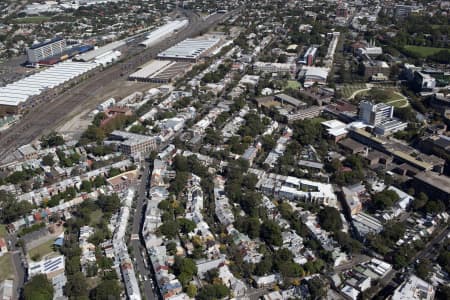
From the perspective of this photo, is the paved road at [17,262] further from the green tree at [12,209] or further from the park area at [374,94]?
the park area at [374,94]

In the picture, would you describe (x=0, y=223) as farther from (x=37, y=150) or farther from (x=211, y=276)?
(x=211, y=276)

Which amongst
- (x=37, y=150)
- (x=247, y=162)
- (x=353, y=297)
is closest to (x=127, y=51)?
(x=37, y=150)

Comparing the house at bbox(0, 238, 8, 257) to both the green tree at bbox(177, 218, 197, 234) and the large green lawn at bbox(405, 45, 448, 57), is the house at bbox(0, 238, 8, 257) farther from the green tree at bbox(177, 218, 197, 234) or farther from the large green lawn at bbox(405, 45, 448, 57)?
the large green lawn at bbox(405, 45, 448, 57)

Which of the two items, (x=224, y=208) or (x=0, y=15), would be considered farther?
(x=0, y=15)

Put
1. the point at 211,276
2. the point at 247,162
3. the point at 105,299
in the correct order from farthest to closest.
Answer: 1. the point at 247,162
2. the point at 211,276
3. the point at 105,299

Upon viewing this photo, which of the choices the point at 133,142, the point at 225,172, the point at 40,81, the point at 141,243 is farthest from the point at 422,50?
the point at 141,243

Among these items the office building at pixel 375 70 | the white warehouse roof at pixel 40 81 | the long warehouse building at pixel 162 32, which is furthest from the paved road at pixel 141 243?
the long warehouse building at pixel 162 32

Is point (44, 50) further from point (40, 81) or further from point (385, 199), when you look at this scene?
point (385, 199)
